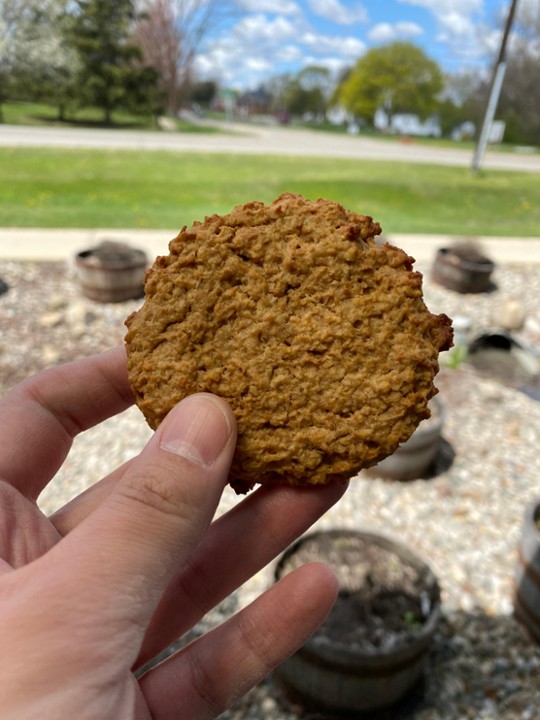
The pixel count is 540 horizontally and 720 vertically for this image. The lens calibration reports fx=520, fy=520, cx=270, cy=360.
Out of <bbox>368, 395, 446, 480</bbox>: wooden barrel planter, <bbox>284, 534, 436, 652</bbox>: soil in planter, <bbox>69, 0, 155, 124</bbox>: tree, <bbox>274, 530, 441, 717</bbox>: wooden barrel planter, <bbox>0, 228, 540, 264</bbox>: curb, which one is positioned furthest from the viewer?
<bbox>69, 0, 155, 124</bbox>: tree

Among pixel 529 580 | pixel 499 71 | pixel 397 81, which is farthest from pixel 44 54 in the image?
pixel 397 81

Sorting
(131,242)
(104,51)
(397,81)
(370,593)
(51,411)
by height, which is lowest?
(370,593)

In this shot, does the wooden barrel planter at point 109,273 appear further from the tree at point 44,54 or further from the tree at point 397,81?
the tree at point 397,81

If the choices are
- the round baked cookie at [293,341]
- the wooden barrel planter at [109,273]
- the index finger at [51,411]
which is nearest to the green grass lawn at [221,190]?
the wooden barrel planter at [109,273]

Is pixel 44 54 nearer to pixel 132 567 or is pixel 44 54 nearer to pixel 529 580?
pixel 529 580

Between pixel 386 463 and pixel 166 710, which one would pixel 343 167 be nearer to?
pixel 386 463

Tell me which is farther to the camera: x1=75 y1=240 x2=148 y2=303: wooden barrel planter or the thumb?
x1=75 y1=240 x2=148 y2=303: wooden barrel planter

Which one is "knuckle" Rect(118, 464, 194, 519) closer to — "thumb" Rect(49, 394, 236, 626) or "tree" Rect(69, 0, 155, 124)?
"thumb" Rect(49, 394, 236, 626)

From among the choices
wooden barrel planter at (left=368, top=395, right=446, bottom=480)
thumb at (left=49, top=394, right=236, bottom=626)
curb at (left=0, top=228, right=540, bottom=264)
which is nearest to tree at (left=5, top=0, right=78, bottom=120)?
curb at (left=0, top=228, right=540, bottom=264)
